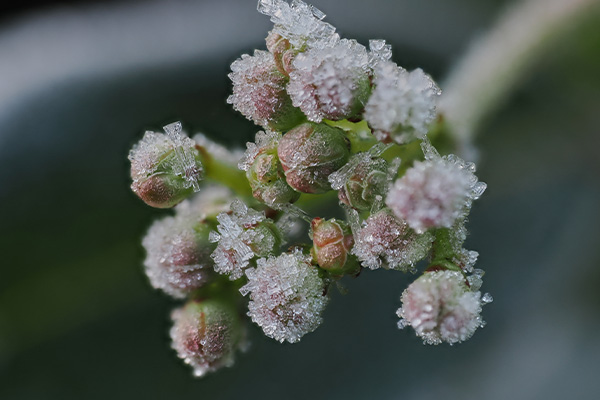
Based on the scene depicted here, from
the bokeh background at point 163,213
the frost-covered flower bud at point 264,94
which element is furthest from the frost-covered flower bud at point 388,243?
the bokeh background at point 163,213

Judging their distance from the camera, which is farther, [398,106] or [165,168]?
[165,168]

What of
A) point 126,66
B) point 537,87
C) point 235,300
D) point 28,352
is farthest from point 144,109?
point 537,87


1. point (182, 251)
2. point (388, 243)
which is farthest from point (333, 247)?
point (182, 251)

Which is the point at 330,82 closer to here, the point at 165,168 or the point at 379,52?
the point at 379,52

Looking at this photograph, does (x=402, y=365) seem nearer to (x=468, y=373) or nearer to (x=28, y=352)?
(x=468, y=373)

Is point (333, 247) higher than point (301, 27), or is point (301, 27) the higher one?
point (301, 27)

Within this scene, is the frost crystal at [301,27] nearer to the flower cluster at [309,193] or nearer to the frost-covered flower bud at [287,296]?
the flower cluster at [309,193]
